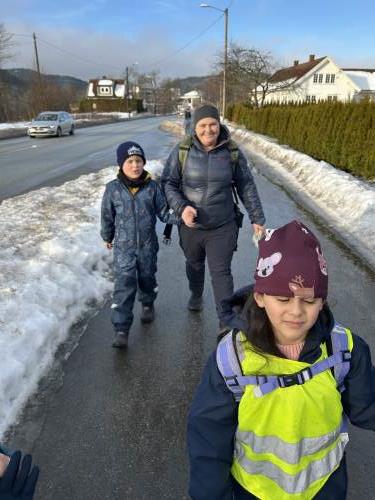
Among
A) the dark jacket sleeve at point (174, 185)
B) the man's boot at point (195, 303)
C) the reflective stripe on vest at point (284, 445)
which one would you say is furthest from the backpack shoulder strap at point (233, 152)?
the reflective stripe on vest at point (284, 445)

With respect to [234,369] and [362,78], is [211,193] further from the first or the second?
[362,78]

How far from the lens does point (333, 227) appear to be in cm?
741

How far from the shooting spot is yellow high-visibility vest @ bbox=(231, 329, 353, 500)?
1.47m

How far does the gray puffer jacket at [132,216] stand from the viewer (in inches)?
143

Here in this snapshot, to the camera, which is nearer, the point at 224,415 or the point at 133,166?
the point at 224,415

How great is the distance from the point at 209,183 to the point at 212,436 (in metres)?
2.34

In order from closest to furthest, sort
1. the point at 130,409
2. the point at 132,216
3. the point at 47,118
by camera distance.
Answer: the point at 130,409, the point at 132,216, the point at 47,118

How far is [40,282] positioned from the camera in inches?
179

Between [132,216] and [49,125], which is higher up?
[132,216]

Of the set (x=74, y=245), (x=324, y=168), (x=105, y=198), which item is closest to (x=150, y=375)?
(x=105, y=198)

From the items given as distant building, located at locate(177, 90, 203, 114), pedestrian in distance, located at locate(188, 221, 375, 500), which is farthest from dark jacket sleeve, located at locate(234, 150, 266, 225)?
distant building, located at locate(177, 90, 203, 114)

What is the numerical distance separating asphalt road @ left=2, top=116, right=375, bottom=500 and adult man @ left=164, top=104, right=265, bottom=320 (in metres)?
0.65

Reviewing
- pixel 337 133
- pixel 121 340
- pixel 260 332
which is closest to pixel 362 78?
pixel 337 133

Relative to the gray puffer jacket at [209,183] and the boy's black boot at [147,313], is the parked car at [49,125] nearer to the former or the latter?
the boy's black boot at [147,313]
